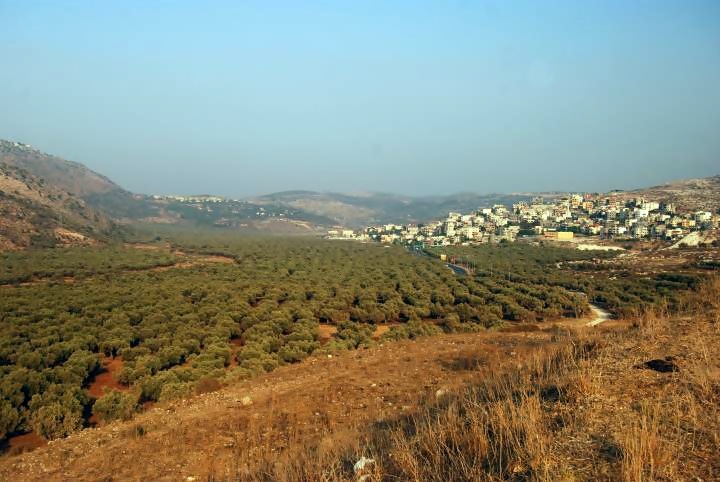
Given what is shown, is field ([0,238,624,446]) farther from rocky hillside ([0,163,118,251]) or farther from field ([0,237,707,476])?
rocky hillside ([0,163,118,251])

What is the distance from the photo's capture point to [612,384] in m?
4.96

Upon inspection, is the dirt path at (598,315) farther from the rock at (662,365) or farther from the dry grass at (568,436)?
the dry grass at (568,436)

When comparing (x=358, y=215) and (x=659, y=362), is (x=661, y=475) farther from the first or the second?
(x=358, y=215)

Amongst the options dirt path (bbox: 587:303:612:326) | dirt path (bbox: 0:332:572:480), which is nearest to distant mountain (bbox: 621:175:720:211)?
dirt path (bbox: 587:303:612:326)

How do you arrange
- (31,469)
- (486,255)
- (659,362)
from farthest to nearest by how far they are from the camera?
1. (486,255)
2. (31,469)
3. (659,362)

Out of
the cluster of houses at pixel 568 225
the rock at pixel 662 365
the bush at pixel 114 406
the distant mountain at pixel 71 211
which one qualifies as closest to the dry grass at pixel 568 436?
the rock at pixel 662 365

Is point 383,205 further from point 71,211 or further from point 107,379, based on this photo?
point 107,379

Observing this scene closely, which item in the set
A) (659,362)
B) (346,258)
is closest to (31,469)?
(659,362)

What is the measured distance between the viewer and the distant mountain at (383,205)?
145 metres

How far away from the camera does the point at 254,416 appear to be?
26.8ft

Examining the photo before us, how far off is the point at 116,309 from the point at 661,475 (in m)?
26.5

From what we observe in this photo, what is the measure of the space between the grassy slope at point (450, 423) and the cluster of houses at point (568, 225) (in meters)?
70.3

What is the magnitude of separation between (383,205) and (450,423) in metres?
156

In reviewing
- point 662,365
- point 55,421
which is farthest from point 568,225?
point 55,421
